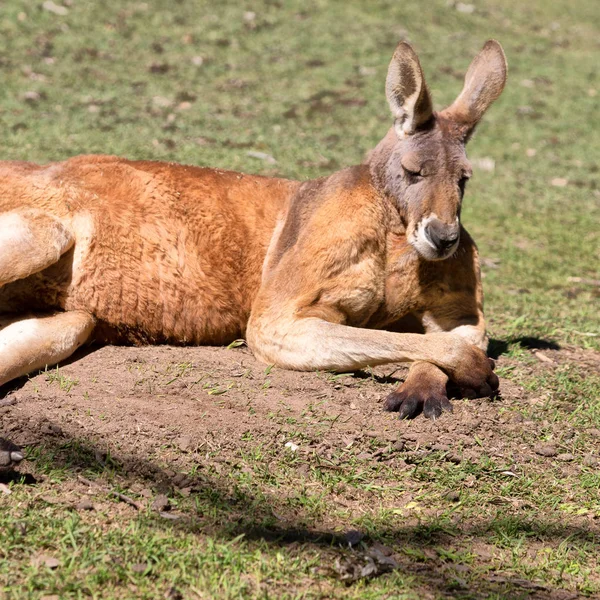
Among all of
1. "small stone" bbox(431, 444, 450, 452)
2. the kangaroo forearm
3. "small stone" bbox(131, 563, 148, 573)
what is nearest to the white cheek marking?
the kangaroo forearm

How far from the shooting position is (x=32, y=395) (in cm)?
376

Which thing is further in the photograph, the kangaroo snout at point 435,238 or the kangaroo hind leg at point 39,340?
the kangaroo snout at point 435,238

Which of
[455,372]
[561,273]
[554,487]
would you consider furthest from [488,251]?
[554,487]

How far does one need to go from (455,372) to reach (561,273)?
10.6 feet

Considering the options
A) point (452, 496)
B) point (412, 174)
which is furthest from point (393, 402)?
point (412, 174)

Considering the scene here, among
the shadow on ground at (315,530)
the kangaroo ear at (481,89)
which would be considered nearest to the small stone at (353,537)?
the shadow on ground at (315,530)

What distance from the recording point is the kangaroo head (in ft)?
13.7

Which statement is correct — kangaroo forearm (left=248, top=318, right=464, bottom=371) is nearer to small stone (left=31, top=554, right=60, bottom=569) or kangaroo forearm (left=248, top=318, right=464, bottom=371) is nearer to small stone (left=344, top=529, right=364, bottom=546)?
small stone (left=344, top=529, right=364, bottom=546)

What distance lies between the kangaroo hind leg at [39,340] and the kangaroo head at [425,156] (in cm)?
163

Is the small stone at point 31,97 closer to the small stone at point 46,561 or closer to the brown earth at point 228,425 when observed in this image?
the brown earth at point 228,425

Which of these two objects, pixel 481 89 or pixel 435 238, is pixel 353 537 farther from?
pixel 481 89

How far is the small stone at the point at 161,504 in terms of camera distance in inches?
121

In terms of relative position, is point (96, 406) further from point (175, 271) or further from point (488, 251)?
point (488, 251)

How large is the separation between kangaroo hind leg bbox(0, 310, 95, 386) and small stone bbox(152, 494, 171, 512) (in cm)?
111
